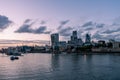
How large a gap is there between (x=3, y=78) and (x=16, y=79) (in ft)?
11.3

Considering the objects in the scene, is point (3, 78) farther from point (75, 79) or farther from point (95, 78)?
point (95, 78)

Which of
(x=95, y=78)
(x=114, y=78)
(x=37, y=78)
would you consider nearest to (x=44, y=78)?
(x=37, y=78)

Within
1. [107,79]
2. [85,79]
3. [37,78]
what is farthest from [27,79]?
[107,79]

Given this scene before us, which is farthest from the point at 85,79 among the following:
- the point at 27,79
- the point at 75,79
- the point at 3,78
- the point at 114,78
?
the point at 3,78

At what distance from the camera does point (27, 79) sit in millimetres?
55969

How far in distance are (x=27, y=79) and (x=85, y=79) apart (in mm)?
10875

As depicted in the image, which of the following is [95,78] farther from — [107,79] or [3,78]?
[3,78]

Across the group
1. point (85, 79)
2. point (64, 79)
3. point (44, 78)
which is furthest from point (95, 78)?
point (44, 78)

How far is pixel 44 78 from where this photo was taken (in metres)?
57.0

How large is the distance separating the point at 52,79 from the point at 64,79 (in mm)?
2274

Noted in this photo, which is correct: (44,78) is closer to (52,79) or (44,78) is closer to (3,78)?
(52,79)

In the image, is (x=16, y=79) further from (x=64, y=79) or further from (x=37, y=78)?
(x=64, y=79)

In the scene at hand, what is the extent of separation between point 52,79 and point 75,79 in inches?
170

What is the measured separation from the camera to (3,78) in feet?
192
